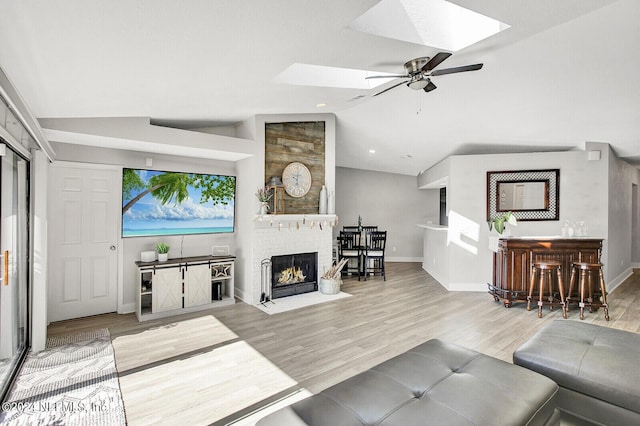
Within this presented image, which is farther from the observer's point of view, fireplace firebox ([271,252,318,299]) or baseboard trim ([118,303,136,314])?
fireplace firebox ([271,252,318,299])

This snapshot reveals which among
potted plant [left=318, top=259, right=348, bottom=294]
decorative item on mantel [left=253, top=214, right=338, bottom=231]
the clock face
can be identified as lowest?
potted plant [left=318, top=259, right=348, bottom=294]

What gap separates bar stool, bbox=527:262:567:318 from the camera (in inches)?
174

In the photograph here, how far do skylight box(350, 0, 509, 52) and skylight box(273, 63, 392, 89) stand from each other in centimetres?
80

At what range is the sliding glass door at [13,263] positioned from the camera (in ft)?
8.25

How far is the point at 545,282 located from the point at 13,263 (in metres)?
6.22

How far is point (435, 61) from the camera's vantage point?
266cm

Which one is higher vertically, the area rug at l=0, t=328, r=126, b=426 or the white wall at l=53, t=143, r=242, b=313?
the white wall at l=53, t=143, r=242, b=313

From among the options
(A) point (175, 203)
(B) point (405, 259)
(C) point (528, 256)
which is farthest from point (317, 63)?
(B) point (405, 259)

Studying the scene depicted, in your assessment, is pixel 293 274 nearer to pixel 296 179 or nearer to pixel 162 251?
pixel 296 179

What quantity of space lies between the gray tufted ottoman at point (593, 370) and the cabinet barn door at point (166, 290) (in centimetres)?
387

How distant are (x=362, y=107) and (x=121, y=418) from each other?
14.6ft

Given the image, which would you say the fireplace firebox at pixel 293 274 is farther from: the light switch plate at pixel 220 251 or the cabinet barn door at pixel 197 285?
the cabinet barn door at pixel 197 285

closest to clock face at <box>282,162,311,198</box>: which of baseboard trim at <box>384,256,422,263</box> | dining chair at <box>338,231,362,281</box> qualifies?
dining chair at <box>338,231,362,281</box>

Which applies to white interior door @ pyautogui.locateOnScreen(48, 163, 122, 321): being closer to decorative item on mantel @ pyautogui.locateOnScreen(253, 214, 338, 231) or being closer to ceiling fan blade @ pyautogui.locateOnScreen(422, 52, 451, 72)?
decorative item on mantel @ pyautogui.locateOnScreen(253, 214, 338, 231)
